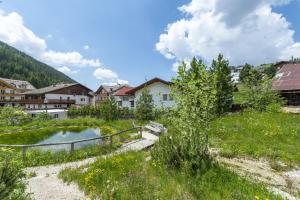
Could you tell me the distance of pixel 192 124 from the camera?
7469 millimetres

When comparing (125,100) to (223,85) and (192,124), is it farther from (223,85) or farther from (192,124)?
(192,124)

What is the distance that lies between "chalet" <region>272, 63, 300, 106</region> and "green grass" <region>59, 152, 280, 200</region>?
25.9 metres

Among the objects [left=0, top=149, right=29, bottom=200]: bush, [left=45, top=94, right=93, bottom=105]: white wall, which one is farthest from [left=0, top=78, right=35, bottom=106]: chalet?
[left=0, top=149, right=29, bottom=200]: bush

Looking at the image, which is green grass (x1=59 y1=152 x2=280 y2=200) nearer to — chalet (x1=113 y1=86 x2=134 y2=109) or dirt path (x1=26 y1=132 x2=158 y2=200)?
dirt path (x1=26 y1=132 x2=158 y2=200)

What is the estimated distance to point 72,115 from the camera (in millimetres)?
44250

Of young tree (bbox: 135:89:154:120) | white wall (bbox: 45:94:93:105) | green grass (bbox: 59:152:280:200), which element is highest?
white wall (bbox: 45:94:93:105)

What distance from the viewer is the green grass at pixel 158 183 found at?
5.70m

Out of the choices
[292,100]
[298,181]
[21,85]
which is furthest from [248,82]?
[21,85]

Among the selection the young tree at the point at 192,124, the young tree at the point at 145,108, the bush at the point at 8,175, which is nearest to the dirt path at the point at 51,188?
the bush at the point at 8,175

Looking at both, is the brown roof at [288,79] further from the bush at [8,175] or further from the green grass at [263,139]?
the bush at [8,175]

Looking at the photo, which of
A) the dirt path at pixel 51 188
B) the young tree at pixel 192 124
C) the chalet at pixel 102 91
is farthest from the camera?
the chalet at pixel 102 91

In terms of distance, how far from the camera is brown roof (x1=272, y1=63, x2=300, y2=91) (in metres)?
27.6

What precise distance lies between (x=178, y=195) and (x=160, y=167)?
1.96 meters

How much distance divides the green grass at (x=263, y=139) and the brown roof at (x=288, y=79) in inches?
382
